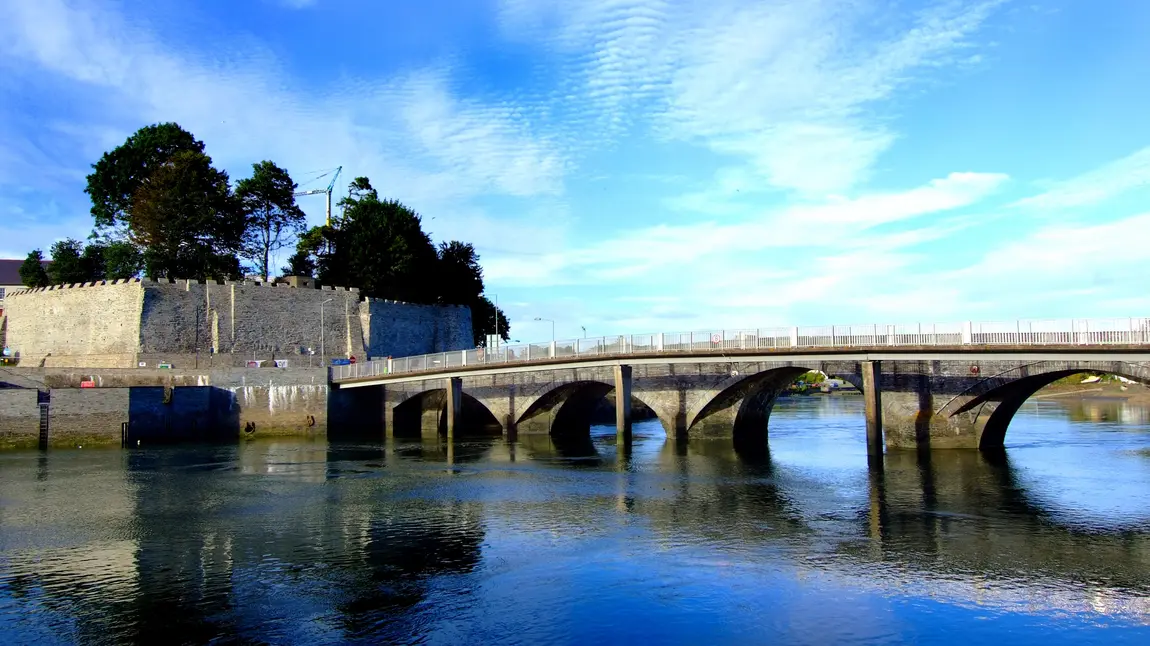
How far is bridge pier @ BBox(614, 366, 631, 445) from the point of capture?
163 ft

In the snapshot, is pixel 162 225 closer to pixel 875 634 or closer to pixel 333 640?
pixel 333 640

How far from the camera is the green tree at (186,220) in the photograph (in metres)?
75.2

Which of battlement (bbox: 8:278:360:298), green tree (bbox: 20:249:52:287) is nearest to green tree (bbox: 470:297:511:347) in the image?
battlement (bbox: 8:278:360:298)

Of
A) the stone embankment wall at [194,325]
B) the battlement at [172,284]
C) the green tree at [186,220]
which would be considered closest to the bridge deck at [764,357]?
the stone embankment wall at [194,325]


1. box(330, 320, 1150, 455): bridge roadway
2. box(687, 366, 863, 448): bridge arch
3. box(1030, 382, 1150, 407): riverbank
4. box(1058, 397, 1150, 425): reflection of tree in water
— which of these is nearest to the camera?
box(330, 320, 1150, 455): bridge roadway

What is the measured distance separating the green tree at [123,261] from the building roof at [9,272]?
48.7 meters

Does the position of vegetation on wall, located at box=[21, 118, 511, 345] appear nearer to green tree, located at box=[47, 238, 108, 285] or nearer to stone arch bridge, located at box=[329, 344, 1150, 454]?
green tree, located at box=[47, 238, 108, 285]

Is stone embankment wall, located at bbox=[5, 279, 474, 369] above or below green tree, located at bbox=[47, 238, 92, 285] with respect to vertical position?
below

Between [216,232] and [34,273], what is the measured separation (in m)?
29.0

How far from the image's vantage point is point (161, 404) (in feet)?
190

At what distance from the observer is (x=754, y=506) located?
28.9 m

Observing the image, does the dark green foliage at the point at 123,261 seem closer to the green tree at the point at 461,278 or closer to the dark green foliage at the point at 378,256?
the dark green foliage at the point at 378,256

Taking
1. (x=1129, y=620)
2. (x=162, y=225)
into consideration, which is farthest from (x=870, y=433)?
(x=162, y=225)

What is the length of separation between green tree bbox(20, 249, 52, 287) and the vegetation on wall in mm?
335
